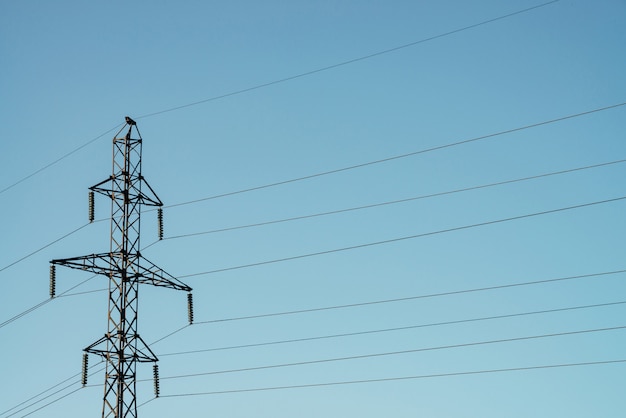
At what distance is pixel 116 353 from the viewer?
3725 cm

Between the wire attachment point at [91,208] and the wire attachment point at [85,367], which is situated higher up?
the wire attachment point at [91,208]

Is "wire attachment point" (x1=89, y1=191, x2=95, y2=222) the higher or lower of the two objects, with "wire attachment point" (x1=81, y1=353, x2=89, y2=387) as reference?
higher

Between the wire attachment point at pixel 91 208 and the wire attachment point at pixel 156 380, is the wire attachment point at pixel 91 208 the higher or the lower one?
the higher one

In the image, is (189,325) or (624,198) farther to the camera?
(189,325)

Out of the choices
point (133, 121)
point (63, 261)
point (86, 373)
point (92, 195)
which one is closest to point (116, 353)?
point (86, 373)

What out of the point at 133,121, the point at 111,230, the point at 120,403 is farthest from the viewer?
the point at 133,121

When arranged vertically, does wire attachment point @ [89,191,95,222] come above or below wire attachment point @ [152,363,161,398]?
above

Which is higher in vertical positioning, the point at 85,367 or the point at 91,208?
the point at 91,208

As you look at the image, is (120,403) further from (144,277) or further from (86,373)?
(144,277)

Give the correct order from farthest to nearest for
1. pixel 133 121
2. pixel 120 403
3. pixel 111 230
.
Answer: pixel 133 121, pixel 111 230, pixel 120 403

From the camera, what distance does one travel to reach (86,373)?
37781mm

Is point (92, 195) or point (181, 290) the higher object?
point (92, 195)

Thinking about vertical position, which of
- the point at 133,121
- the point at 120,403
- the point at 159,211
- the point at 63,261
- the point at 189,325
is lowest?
the point at 120,403

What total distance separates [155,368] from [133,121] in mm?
11764
